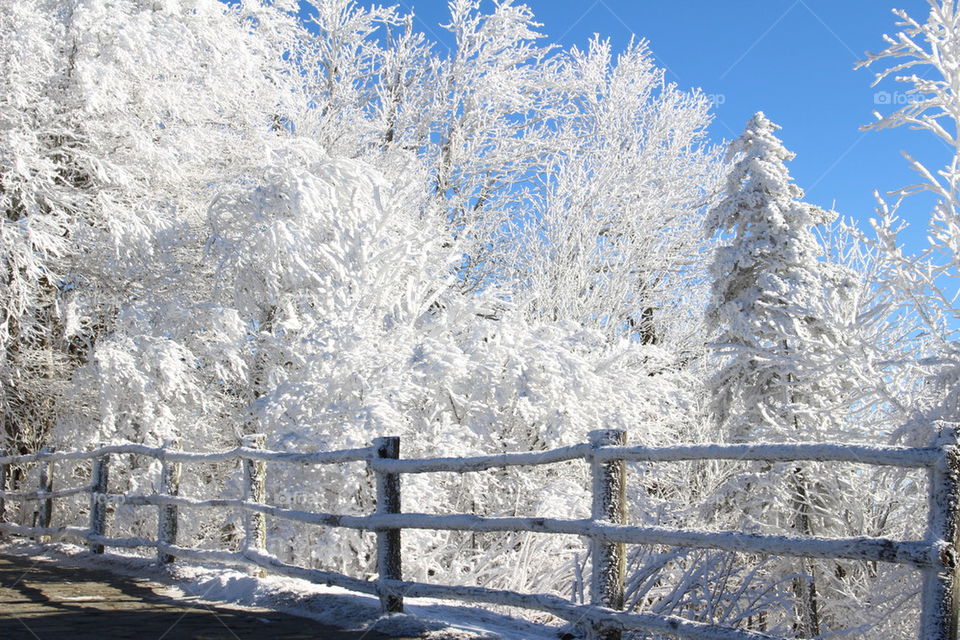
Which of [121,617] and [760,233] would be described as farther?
[760,233]

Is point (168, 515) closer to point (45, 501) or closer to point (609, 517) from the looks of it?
point (45, 501)

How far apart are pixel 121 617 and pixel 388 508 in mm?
1967

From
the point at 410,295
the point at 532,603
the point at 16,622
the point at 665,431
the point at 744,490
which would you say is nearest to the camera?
the point at 532,603

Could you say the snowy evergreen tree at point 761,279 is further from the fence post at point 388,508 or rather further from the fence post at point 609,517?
the fence post at point 609,517

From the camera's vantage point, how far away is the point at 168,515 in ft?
30.3

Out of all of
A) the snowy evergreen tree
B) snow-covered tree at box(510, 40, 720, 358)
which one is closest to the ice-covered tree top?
the snowy evergreen tree

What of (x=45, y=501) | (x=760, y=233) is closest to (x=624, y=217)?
(x=760, y=233)

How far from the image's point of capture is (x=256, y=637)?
5363 mm

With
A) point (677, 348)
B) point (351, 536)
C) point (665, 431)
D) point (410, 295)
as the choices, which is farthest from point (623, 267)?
point (351, 536)

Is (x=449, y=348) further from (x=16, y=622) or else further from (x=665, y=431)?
(x=16, y=622)

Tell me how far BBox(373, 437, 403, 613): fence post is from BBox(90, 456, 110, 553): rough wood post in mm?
5338

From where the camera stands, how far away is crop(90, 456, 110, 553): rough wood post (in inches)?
410

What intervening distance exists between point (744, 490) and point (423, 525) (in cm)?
1026

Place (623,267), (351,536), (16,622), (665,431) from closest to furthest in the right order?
(16,622)
(351,536)
(665,431)
(623,267)
